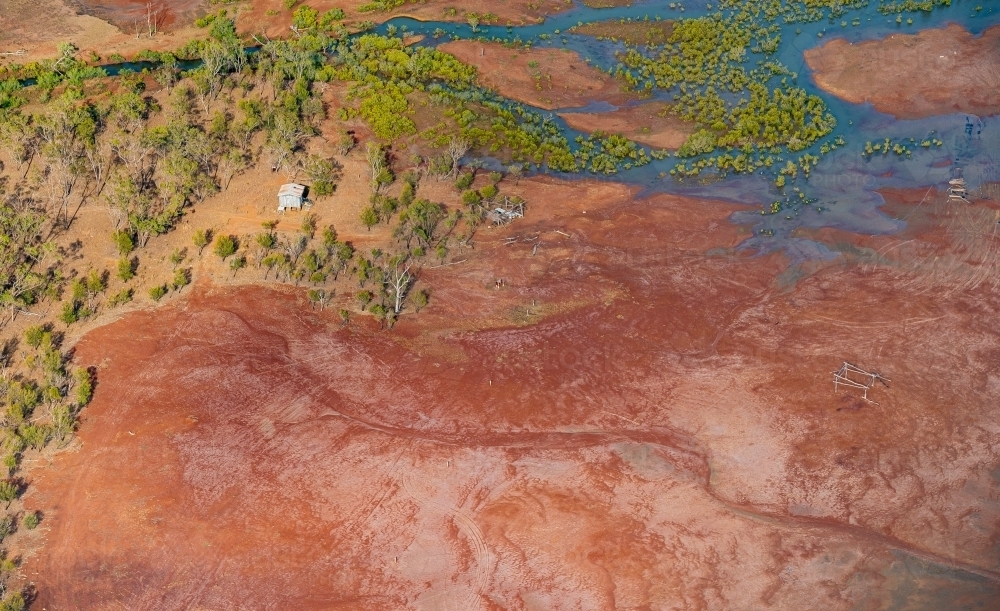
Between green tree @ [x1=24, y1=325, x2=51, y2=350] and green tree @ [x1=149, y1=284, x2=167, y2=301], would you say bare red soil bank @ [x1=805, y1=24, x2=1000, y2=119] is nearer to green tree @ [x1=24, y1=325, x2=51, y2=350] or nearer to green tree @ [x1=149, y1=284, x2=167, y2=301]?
green tree @ [x1=149, y1=284, x2=167, y2=301]

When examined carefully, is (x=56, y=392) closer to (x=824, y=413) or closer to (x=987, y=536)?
(x=824, y=413)

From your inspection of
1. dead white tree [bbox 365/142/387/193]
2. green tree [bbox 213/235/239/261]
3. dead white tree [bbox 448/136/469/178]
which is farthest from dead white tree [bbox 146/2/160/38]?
→ dead white tree [bbox 448/136/469/178]

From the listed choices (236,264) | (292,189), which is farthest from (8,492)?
(292,189)

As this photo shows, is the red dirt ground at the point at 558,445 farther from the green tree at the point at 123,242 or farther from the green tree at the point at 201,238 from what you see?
the green tree at the point at 123,242

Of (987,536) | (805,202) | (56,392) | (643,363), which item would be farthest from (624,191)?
(56,392)

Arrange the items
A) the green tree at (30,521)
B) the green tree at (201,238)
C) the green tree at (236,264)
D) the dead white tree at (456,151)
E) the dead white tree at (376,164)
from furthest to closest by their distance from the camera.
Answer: the dead white tree at (456,151) → the dead white tree at (376,164) → the green tree at (201,238) → the green tree at (236,264) → the green tree at (30,521)

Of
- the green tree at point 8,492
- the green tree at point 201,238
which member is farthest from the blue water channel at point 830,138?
the green tree at point 8,492

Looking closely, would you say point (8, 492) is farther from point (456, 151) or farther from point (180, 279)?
point (456, 151)
